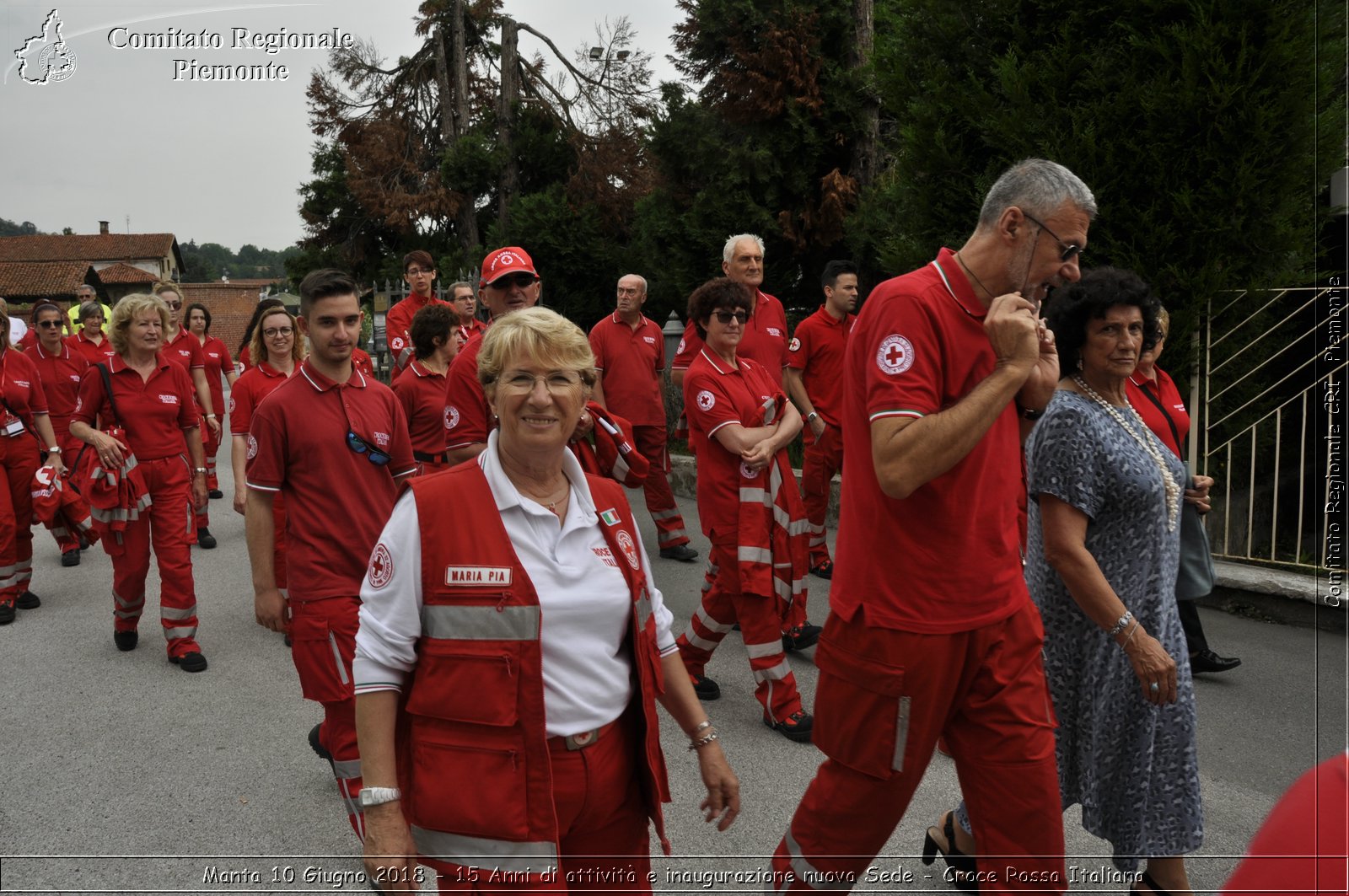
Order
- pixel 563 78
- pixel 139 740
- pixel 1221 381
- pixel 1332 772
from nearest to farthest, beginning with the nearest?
pixel 1332 772, pixel 139 740, pixel 1221 381, pixel 563 78

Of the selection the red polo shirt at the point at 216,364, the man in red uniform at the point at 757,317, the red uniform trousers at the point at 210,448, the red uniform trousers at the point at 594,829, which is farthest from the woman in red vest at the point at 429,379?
the red polo shirt at the point at 216,364

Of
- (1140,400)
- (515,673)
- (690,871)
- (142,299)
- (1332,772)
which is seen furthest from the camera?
(142,299)

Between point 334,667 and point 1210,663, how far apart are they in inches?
181

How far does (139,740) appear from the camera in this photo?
520cm

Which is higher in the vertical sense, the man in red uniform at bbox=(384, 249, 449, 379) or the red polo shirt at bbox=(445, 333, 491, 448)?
the man in red uniform at bbox=(384, 249, 449, 379)

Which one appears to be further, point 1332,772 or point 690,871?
point 690,871

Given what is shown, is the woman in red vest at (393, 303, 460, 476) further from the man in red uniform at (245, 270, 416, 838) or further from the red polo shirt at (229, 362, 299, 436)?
the man in red uniform at (245, 270, 416, 838)

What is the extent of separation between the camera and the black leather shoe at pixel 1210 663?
5.66 metres

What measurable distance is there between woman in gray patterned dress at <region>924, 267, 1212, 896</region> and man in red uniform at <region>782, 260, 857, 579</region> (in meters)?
4.24

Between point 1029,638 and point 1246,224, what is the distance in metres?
5.55

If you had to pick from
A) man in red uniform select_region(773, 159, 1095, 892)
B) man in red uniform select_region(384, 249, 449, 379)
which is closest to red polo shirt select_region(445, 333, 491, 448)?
man in red uniform select_region(773, 159, 1095, 892)

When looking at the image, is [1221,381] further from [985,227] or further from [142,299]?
[142,299]

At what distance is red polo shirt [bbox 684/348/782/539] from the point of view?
5.15 meters

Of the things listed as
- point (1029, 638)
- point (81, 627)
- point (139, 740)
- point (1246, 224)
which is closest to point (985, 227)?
point (1029, 638)
